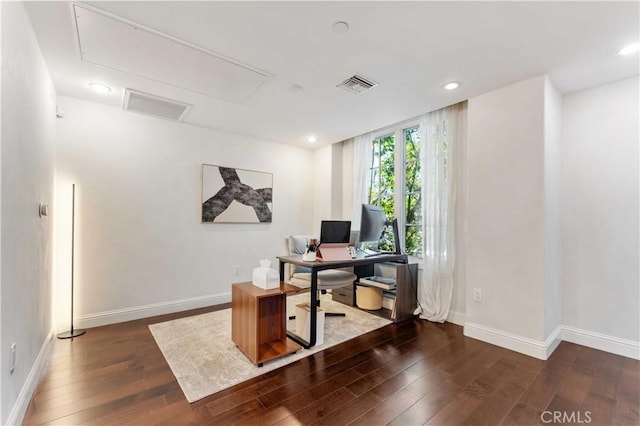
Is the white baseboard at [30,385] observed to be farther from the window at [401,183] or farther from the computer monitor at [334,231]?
the window at [401,183]

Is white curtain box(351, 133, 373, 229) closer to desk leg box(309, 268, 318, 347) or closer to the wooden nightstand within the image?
desk leg box(309, 268, 318, 347)

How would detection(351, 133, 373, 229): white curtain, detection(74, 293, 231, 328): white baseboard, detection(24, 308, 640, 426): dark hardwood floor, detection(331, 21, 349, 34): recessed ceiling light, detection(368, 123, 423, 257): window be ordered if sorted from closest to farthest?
detection(24, 308, 640, 426): dark hardwood floor → detection(331, 21, 349, 34): recessed ceiling light → detection(74, 293, 231, 328): white baseboard → detection(368, 123, 423, 257): window → detection(351, 133, 373, 229): white curtain

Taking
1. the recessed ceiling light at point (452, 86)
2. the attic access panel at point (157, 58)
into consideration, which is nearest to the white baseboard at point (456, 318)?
the recessed ceiling light at point (452, 86)

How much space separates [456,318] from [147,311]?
3664mm

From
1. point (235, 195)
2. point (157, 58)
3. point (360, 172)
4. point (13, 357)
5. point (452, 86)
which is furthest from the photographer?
point (360, 172)

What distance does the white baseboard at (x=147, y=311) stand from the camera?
3.06 m

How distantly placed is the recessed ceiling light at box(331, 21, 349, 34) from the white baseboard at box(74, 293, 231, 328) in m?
3.50

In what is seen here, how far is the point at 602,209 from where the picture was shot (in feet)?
8.63

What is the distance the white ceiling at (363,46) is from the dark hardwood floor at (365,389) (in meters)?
2.47

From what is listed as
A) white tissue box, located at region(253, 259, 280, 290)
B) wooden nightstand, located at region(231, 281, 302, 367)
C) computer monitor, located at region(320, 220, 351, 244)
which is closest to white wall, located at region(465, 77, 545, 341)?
computer monitor, located at region(320, 220, 351, 244)

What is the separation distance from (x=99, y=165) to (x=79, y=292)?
4.61 ft

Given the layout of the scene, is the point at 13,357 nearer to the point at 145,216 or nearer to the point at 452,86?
the point at 145,216

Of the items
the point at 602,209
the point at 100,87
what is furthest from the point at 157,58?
the point at 602,209

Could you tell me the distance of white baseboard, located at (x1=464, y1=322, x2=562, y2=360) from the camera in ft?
7.97
